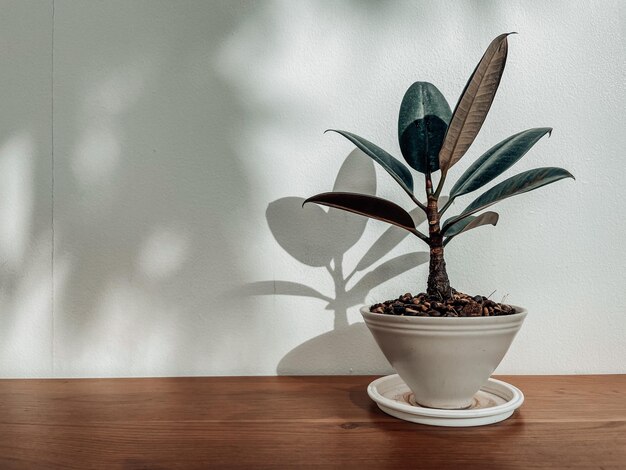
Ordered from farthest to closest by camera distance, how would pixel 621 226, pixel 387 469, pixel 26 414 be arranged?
pixel 621 226
pixel 26 414
pixel 387 469

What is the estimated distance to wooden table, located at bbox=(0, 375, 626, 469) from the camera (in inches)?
23.4

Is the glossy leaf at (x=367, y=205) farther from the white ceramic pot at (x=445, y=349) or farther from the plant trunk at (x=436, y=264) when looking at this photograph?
the white ceramic pot at (x=445, y=349)

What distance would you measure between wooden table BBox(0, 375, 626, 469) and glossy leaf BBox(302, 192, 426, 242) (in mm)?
291

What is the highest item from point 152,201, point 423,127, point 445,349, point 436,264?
point 423,127

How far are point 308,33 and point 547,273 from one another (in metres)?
0.65

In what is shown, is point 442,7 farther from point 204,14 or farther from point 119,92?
point 119,92

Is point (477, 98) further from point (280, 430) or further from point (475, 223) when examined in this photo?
point (280, 430)

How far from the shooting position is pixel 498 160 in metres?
0.77

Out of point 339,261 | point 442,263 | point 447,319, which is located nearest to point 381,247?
point 339,261

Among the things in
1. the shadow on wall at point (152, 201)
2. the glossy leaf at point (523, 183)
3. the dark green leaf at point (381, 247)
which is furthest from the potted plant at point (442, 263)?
the shadow on wall at point (152, 201)

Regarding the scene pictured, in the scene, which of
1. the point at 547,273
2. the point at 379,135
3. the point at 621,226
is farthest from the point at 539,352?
the point at 379,135

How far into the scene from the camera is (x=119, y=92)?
101 centimetres

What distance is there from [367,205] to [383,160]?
3.3 inches

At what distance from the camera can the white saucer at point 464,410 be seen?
699mm
